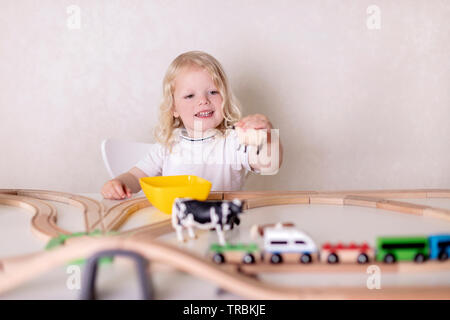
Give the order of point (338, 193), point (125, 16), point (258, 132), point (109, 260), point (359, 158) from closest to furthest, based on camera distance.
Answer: point (109, 260), point (258, 132), point (338, 193), point (125, 16), point (359, 158)

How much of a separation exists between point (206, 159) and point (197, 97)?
23 cm

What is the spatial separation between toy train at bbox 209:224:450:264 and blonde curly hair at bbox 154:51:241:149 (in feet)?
3.26

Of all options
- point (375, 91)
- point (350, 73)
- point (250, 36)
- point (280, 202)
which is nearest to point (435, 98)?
point (375, 91)

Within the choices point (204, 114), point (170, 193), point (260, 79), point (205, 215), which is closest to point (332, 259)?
point (205, 215)

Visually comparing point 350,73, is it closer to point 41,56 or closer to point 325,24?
point 325,24

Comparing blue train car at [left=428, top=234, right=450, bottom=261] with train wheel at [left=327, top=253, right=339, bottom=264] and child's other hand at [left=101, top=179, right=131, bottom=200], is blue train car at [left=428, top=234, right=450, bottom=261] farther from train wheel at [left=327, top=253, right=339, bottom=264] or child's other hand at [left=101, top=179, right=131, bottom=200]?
child's other hand at [left=101, top=179, right=131, bottom=200]

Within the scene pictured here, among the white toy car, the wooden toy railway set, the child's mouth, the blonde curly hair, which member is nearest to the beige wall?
the blonde curly hair

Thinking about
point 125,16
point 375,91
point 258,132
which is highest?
point 125,16

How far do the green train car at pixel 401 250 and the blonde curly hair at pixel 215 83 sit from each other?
1022mm

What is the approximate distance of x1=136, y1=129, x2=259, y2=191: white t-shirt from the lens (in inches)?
65.1

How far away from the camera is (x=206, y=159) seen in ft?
5.47

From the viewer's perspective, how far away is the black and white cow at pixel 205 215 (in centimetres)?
75

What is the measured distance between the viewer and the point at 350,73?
76.4 inches
